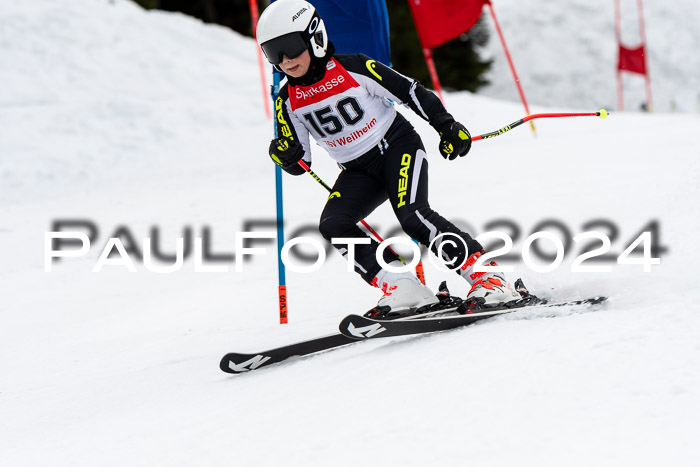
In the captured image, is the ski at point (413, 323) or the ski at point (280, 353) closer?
the ski at point (413, 323)

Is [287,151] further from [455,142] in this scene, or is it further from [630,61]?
[630,61]

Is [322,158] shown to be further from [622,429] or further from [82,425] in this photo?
[622,429]

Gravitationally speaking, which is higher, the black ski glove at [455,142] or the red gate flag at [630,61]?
the red gate flag at [630,61]

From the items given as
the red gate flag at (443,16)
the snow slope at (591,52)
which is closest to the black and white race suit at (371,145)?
the red gate flag at (443,16)

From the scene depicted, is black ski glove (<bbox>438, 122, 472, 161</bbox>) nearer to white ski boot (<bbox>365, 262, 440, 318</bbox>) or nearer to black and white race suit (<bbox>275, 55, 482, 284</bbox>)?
black and white race suit (<bbox>275, 55, 482, 284</bbox>)

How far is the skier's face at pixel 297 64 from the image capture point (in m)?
3.41

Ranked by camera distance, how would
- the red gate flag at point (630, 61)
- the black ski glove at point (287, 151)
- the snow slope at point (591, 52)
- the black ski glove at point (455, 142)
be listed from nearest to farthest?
the black ski glove at point (455, 142), the black ski glove at point (287, 151), the red gate flag at point (630, 61), the snow slope at point (591, 52)

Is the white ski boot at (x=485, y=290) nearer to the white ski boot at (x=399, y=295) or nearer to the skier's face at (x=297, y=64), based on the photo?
the white ski boot at (x=399, y=295)

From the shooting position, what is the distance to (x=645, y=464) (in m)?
1.76

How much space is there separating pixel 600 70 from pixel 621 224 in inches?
1370

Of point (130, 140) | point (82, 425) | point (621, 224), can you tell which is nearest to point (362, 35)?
point (621, 224)

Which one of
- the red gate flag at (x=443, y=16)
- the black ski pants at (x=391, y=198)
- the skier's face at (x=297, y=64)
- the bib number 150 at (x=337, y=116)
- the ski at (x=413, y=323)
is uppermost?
the red gate flag at (x=443, y=16)

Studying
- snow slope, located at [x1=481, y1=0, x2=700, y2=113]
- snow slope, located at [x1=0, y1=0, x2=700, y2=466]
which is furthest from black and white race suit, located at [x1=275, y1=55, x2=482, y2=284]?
snow slope, located at [x1=481, y1=0, x2=700, y2=113]

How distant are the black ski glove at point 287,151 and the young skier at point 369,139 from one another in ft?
0.42
